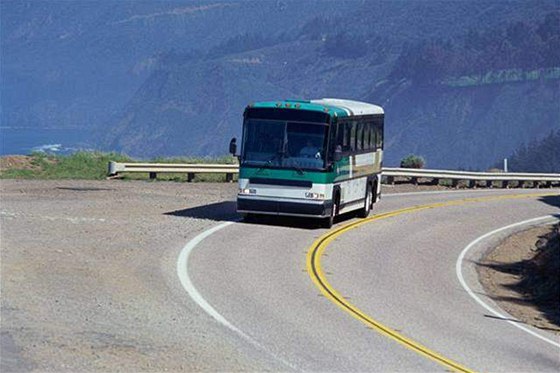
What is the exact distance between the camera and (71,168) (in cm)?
4472

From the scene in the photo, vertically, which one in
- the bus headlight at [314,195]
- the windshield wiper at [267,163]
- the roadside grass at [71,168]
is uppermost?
the windshield wiper at [267,163]

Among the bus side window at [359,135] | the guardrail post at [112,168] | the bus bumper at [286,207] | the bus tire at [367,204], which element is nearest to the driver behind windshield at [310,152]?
the bus bumper at [286,207]

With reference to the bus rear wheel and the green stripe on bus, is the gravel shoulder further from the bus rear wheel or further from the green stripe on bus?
the green stripe on bus

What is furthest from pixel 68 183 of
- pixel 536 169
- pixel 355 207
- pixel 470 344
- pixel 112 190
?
pixel 536 169

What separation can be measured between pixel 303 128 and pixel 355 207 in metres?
3.60

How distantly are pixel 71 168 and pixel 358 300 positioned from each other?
82.6 ft

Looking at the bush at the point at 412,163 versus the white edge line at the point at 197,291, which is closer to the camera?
the white edge line at the point at 197,291

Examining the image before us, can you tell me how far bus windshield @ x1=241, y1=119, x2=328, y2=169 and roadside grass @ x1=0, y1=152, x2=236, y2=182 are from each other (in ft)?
42.8

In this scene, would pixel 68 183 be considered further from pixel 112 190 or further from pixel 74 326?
pixel 74 326

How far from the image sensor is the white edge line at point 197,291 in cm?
1621

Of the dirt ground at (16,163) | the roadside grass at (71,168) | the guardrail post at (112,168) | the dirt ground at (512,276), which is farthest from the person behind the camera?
the dirt ground at (16,163)

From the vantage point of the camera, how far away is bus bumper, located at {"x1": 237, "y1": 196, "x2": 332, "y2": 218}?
2936cm

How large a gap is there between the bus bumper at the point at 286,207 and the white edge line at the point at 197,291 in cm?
118

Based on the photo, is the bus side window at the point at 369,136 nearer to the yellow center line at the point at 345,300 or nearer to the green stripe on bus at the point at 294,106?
the yellow center line at the point at 345,300
